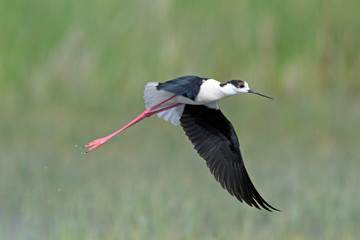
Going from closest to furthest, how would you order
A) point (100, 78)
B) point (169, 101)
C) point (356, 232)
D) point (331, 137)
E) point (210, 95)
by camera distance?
1. point (210, 95)
2. point (169, 101)
3. point (356, 232)
4. point (331, 137)
5. point (100, 78)

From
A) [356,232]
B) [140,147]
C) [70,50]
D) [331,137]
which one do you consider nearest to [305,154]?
[331,137]

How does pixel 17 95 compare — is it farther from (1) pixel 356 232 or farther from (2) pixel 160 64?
(1) pixel 356 232

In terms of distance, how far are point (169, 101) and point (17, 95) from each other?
431cm

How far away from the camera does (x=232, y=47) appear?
8.29 m

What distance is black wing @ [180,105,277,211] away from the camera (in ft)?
14.1

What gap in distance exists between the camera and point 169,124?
7.58 m

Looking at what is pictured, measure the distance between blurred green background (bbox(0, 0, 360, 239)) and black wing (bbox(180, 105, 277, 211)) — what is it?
76 cm

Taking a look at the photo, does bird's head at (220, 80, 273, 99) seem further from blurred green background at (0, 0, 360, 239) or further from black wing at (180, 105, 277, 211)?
blurred green background at (0, 0, 360, 239)

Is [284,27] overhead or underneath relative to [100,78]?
overhead

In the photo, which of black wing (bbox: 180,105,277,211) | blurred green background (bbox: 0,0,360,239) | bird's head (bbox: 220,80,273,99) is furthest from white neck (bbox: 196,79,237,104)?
blurred green background (bbox: 0,0,360,239)

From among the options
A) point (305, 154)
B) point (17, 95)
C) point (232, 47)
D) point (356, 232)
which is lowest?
point (356, 232)

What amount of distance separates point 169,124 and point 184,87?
4.09 metres

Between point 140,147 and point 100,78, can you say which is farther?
point 100,78

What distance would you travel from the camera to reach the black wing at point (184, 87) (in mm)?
3398
